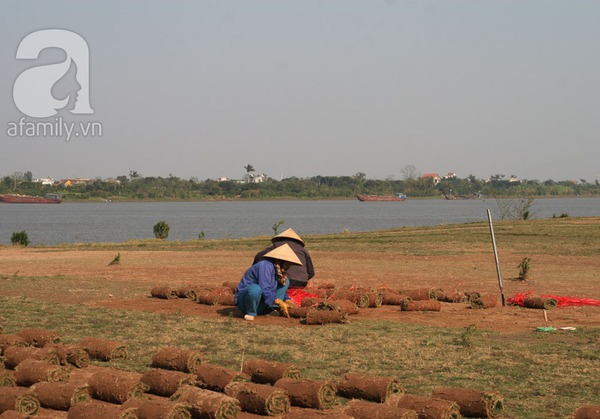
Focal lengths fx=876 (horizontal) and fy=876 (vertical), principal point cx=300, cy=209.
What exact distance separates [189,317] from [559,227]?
109 feet

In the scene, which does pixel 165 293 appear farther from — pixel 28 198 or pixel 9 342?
pixel 28 198

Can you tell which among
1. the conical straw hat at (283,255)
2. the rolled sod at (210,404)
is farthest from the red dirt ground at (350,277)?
the rolled sod at (210,404)

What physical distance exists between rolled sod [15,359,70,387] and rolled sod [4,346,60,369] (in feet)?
1.66

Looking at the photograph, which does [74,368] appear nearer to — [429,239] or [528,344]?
[528,344]

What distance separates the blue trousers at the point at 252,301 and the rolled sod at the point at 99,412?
701 centimetres

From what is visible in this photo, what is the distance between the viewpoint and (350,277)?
2364 centimetres

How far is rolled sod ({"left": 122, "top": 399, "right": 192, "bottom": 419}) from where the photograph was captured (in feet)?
25.8

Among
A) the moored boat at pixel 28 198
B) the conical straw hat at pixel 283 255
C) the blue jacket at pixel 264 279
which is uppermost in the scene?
the conical straw hat at pixel 283 255

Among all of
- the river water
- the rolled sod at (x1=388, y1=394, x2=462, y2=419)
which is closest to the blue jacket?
the rolled sod at (x1=388, y1=394, x2=462, y2=419)

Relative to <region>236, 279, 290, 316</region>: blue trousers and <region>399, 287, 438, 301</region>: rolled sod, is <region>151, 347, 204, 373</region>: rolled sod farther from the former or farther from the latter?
<region>399, 287, 438, 301</region>: rolled sod

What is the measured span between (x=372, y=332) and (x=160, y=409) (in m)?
6.24

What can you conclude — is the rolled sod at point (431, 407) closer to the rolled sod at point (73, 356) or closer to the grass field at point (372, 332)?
the grass field at point (372, 332)

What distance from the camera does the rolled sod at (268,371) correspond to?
9.55 metres

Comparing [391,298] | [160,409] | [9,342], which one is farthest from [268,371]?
[391,298]
